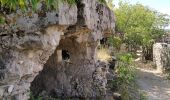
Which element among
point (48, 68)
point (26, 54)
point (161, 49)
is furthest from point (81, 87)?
point (161, 49)

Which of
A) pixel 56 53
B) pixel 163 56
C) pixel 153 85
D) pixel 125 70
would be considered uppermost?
pixel 56 53

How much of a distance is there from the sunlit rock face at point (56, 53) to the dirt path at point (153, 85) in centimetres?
431

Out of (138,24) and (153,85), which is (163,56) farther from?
(138,24)

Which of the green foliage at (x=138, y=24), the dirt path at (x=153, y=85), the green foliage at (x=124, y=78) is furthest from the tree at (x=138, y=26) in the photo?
the green foliage at (x=124, y=78)

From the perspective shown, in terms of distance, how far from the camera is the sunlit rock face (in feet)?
19.0

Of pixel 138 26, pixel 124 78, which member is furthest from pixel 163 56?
pixel 124 78

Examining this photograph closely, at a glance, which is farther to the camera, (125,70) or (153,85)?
(153,85)

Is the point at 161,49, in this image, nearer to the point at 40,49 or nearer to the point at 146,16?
the point at 146,16

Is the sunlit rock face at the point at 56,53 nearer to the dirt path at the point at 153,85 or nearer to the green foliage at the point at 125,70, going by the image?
the green foliage at the point at 125,70

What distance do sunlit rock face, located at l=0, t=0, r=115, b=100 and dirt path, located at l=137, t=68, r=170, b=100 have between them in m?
4.31

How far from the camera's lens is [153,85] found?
17.4m

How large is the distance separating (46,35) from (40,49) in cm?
27

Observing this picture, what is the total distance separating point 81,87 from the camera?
10297 millimetres

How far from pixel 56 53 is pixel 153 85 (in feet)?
28.7
